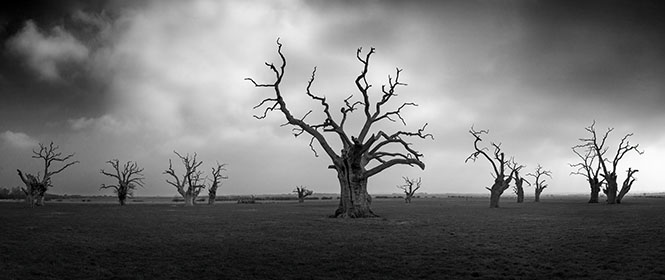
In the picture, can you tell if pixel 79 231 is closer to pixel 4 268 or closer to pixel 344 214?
pixel 4 268

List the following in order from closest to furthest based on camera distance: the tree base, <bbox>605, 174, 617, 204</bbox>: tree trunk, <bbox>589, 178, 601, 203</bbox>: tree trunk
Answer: the tree base, <bbox>605, 174, 617, 204</bbox>: tree trunk, <bbox>589, 178, 601, 203</bbox>: tree trunk

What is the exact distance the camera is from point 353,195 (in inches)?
1122

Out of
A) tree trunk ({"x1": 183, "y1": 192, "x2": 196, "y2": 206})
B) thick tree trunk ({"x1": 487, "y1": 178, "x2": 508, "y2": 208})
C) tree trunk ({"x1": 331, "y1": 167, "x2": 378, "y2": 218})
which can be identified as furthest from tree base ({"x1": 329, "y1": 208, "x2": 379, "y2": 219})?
tree trunk ({"x1": 183, "y1": 192, "x2": 196, "y2": 206})

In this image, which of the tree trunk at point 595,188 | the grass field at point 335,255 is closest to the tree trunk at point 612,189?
the tree trunk at point 595,188

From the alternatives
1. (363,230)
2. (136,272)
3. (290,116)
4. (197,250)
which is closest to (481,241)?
(363,230)

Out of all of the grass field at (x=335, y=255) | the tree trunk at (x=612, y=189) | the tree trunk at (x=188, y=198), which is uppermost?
the tree trunk at (x=612, y=189)

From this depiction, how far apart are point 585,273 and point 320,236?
32.1 feet

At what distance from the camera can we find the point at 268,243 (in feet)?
49.5

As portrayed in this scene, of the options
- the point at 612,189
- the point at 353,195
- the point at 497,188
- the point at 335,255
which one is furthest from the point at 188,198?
the point at 612,189

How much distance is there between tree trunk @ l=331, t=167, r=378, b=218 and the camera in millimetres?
28312

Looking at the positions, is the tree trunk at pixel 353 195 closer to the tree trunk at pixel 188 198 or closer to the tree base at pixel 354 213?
the tree base at pixel 354 213

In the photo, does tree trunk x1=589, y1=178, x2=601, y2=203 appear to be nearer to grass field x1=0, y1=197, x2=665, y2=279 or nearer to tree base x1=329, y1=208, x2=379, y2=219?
tree base x1=329, y1=208, x2=379, y2=219

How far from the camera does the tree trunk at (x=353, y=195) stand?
28.3 m

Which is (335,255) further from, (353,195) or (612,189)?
(612,189)
